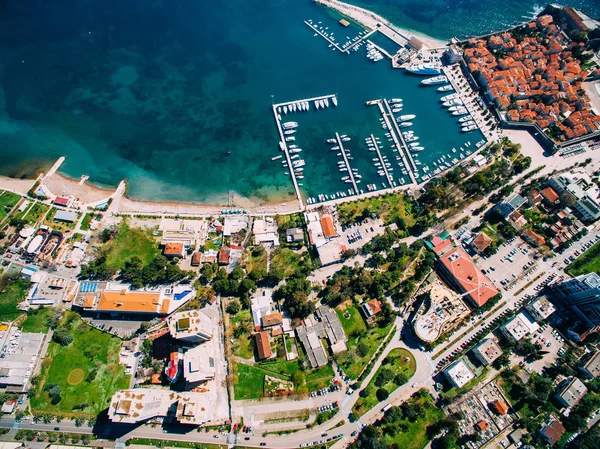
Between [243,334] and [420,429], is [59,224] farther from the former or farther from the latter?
[420,429]

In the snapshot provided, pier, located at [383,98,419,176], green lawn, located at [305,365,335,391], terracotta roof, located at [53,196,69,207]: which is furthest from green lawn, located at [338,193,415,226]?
terracotta roof, located at [53,196,69,207]

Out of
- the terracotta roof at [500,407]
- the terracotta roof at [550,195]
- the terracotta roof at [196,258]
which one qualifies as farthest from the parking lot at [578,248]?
the terracotta roof at [196,258]

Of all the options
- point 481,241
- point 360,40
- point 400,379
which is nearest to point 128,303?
point 400,379

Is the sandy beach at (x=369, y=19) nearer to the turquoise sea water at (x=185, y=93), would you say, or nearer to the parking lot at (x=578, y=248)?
the turquoise sea water at (x=185, y=93)

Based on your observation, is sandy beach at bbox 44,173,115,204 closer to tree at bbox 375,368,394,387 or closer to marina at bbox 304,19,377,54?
tree at bbox 375,368,394,387

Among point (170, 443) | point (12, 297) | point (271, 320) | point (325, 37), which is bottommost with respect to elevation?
point (170, 443)

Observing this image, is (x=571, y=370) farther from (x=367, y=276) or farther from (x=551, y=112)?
(x=551, y=112)
